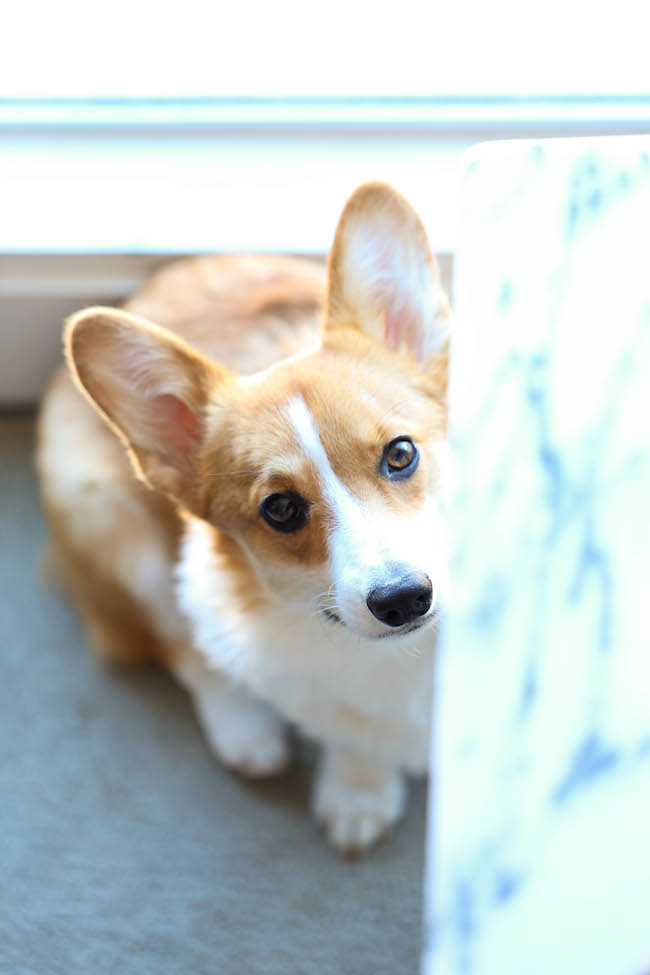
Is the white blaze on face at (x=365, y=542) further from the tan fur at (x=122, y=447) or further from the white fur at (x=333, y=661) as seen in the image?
the tan fur at (x=122, y=447)

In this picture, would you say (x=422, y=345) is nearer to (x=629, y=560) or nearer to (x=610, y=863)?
(x=629, y=560)

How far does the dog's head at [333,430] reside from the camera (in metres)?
1.01

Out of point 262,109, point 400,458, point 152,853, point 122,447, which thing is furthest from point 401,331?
point 152,853

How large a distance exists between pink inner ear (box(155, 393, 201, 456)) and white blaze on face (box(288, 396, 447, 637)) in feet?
0.60

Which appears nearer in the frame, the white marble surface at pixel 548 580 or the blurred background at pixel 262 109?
the white marble surface at pixel 548 580

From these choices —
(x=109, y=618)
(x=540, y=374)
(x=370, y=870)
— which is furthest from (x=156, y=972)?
(x=540, y=374)

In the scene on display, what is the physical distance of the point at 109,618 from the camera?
1.64 m

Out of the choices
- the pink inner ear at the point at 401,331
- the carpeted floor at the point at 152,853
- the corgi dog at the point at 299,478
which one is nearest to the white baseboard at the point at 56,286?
the corgi dog at the point at 299,478

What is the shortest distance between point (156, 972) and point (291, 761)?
39 centimetres

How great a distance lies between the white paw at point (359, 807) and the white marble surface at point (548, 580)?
786 mm

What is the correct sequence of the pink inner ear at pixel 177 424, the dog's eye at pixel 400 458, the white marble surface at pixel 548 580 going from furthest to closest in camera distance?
the pink inner ear at pixel 177 424
the dog's eye at pixel 400 458
the white marble surface at pixel 548 580

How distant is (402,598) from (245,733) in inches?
28.1

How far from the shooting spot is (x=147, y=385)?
3.69 ft

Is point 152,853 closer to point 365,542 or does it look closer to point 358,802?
point 358,802
